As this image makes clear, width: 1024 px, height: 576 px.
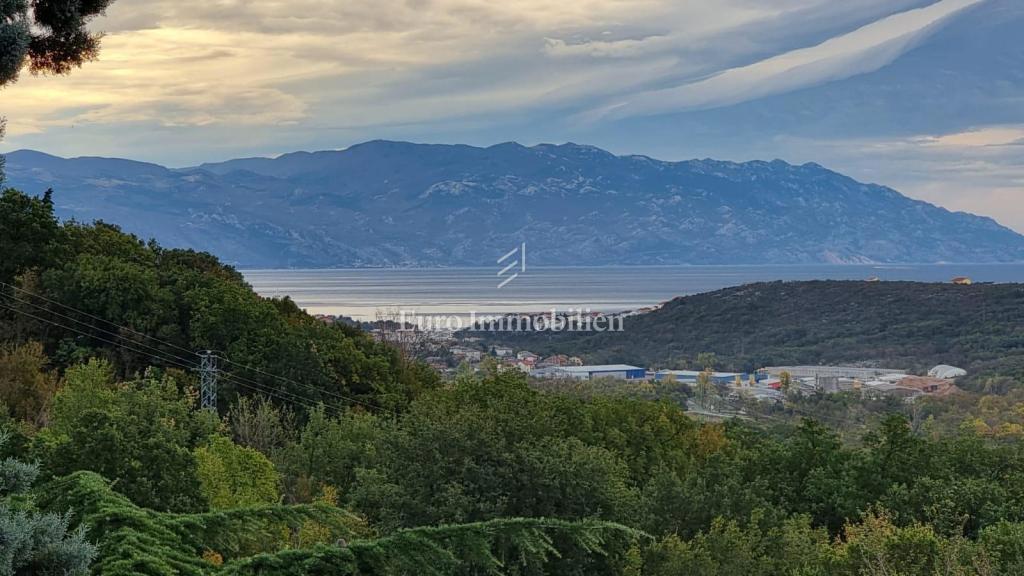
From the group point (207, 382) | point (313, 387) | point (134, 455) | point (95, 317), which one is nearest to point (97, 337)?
point (95, 317)

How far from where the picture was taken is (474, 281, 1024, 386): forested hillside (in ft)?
297

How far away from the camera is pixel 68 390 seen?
869 inches

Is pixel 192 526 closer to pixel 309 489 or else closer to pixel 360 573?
pixel 360 573

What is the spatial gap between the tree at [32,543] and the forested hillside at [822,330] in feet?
274

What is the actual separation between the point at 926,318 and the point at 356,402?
78.8 metres

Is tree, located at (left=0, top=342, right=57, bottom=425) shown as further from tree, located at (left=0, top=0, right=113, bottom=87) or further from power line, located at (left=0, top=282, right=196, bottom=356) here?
tree, located at (left=0, top=0, right=113, bottom=87)

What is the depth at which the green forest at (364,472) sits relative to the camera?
809 centimetres

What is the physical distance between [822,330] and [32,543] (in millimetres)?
109042

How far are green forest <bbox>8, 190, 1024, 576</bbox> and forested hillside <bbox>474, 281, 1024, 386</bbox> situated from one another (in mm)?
59684

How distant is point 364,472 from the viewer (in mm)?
18688

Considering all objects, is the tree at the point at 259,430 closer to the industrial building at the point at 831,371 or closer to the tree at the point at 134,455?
the tree at the point at 134,455

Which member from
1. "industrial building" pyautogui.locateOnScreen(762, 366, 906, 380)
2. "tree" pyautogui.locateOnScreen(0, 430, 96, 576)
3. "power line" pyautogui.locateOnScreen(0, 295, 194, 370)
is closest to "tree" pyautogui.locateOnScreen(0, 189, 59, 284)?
"power line" pyautogui.locateOnScreen(0, 295, 194, 370)

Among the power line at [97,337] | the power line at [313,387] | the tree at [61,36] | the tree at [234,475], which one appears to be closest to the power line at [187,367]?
the power line at [97,337]

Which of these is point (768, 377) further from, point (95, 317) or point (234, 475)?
point (234, 475)
